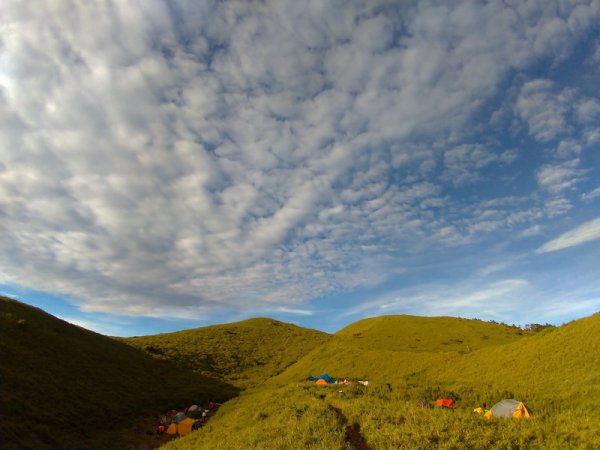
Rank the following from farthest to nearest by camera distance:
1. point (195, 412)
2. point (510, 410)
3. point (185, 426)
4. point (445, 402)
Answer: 1. point (195, 412)
2. point (185, 426)
3. point (445, 402)
4. point (510, 410)

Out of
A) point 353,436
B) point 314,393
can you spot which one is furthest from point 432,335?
point 353,436

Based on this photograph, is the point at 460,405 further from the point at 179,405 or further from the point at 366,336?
the point at 366,336

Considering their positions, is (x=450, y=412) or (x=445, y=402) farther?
(x=445, y=402)

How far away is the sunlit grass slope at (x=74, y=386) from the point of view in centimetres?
2497

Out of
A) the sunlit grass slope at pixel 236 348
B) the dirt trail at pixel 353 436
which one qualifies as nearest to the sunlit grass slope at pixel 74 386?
the sunlit grass slope at pixel 236 348

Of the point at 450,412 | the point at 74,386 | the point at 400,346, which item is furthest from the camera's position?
the point at 400,346

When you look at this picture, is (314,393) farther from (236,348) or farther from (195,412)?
(236,348)

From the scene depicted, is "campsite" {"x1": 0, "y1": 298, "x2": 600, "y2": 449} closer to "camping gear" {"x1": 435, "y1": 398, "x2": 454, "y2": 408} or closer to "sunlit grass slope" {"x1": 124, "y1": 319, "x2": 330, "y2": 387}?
"camping gear" {"x1": 435, "y1": 398, "x2": 454, "y2": 408}

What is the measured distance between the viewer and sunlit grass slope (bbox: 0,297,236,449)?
2497 cm

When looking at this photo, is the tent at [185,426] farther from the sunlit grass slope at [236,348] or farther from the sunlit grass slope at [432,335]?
the sunlit grass slope at [432,335]

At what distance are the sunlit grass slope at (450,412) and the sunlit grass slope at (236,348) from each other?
24.5 meters

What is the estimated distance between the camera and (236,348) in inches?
2980

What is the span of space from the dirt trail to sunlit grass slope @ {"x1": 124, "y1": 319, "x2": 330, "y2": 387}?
3849 centimetres

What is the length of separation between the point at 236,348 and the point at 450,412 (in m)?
62.8
